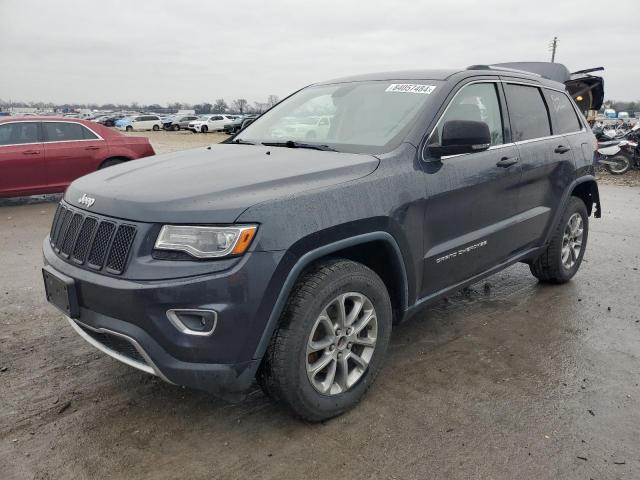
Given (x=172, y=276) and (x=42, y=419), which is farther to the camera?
(x=42, y=419)

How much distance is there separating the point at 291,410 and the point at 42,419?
53.4 inches

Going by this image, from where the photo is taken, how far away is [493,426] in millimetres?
2885

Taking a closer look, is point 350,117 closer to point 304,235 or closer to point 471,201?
point 471,201

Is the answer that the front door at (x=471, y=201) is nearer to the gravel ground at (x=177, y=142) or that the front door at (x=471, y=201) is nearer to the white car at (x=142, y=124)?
the gravel ground at (x=177, y=142)

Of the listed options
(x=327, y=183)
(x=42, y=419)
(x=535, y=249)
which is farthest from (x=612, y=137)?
(x=42, y=419)

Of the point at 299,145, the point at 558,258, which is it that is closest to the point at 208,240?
the point at 299,145

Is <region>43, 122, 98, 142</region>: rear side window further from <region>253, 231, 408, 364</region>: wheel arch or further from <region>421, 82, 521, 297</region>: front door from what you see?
<region>253, 231, 408, 364</region>: wheel arch

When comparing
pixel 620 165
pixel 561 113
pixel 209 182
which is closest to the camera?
pixel 209 182

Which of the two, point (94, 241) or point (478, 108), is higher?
point (478, 108)

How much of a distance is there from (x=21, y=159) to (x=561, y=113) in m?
8.11

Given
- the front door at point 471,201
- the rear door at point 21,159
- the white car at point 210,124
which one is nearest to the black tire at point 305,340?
the front door at point 471,201

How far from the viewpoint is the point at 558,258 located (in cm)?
500

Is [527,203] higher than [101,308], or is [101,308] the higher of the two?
[527,203]

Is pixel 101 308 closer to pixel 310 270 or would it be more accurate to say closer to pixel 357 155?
pixel 310 270
